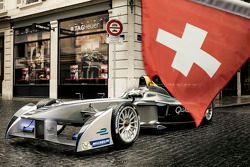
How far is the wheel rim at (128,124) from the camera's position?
5.36 m

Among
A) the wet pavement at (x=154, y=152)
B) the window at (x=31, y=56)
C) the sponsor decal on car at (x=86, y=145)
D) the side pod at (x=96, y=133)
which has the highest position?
the window at (x=31, y=56)

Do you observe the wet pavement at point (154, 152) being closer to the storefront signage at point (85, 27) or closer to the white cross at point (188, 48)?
the white cross at point (188, 48)

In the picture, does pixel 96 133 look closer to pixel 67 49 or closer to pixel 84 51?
pixel 84 51

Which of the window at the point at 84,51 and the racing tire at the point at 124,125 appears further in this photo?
the window at the point at 84,51

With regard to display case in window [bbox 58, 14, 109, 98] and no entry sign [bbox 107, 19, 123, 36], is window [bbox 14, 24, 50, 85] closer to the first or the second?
display case in window [bbox 58, 14, 109, 98]

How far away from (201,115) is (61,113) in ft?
13.8

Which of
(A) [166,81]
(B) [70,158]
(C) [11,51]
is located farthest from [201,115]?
(C) [11,51]

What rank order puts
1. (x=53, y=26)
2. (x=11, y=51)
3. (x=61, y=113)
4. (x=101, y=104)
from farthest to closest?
(x=11, y=51)
(x=53, y=26)
(x=101, y=104)
(x=61, y=113)

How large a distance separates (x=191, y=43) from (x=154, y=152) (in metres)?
3.96

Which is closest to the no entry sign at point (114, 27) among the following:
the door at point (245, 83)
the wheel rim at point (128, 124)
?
the wheel rim at point (128, 124)

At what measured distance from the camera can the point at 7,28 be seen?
67.9 ft

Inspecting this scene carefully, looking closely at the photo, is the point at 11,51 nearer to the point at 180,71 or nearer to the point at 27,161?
the point at 27,161

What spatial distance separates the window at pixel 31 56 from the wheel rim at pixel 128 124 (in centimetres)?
1344

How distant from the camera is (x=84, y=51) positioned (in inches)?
656
